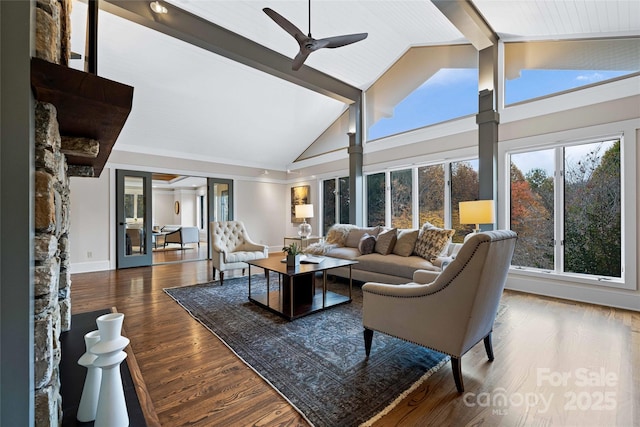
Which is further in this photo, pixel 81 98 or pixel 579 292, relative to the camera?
pixel 579 292

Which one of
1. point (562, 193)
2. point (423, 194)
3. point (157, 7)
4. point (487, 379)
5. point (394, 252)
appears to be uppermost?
point (157, 7)

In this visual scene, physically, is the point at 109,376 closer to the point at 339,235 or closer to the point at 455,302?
the point at 455,302

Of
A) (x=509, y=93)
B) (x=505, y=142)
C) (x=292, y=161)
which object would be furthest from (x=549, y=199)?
(x=292, y=161)

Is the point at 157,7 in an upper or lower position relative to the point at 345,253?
upper

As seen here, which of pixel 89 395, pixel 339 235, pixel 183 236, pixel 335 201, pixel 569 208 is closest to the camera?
pixel 89 395

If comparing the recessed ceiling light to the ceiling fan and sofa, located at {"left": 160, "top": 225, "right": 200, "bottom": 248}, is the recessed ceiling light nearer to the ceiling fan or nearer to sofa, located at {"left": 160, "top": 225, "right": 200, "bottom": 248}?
the ceiling fan

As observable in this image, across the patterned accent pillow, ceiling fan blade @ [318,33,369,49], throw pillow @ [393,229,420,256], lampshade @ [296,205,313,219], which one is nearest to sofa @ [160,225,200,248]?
lampshade @ [296,205,313,219]

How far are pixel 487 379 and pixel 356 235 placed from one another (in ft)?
10.5

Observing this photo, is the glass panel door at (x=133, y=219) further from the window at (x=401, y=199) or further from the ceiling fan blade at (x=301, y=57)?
the window at (x=401, y=199)

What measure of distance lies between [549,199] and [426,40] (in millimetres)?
3363

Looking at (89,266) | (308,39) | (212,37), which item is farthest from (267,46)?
(89,266)

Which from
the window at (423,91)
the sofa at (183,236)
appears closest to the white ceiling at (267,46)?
the window at (423,91)

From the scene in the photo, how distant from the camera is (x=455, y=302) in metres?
1.71

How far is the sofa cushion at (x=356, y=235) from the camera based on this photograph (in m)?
4.82
